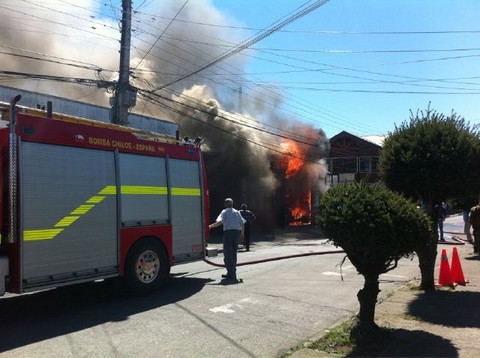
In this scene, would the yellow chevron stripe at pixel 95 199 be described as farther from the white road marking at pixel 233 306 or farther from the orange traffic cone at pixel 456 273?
the orange traffic cone at pixel 456 273

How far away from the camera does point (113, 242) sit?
7.27m

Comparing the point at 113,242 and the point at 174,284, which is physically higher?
the point at 113,242

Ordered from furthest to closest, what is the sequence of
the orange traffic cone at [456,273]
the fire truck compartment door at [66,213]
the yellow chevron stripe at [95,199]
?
1. the orange traffic cone at [456,273]
2. the yellow chevron stripe at [95,199]
3. the fire truck compartment door at [66,213]

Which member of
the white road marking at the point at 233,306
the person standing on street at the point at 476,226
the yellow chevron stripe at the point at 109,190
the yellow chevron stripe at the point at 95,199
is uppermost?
the yellow chevron stripe at the point at 109,190

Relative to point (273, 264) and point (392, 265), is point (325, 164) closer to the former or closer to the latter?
point (273, 264)

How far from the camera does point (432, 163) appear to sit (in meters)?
7.36

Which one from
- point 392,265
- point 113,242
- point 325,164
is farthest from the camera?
point 325,164

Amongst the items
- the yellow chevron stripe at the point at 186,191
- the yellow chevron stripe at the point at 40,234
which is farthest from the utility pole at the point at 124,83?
the yellow chevron stripe at the point at 40,234

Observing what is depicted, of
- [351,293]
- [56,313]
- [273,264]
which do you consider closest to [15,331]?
[56,313]

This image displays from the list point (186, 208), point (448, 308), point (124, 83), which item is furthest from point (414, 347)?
point (124, 83)

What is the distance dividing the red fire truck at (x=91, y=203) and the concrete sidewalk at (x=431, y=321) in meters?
3.44

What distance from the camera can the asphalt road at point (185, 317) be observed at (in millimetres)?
5066

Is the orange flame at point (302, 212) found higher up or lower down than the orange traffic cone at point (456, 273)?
higher up

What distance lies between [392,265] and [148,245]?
3942mm
